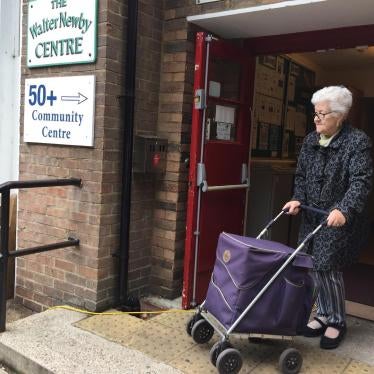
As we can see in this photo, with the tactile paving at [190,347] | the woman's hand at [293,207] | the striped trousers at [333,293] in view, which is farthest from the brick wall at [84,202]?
the striped trousers at [333,293]

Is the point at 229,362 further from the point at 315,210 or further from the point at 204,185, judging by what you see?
the point at 204,185

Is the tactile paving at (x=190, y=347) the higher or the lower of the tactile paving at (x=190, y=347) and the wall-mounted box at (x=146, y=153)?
the lower

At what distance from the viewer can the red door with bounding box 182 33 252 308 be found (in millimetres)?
3508

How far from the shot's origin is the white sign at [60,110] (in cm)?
354

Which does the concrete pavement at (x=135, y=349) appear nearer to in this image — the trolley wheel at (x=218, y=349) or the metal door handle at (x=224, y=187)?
the trolley wheel at (x=218, y=349)

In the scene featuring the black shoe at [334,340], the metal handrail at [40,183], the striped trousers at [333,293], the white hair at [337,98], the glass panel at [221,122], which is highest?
the white hair at [337,98]

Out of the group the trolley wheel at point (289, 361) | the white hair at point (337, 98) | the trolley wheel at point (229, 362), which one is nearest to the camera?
the trolley wheel at point (229, 362)

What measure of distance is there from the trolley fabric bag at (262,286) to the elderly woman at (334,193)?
1.26 ft

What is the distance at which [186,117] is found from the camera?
3814mm

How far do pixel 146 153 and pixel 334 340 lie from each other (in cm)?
191

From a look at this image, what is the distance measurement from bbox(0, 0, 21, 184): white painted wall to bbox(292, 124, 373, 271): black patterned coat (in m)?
3.08

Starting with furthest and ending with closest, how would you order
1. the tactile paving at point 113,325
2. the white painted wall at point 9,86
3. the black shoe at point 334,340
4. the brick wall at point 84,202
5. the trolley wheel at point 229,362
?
the white painted wall at point 9,86, the brick wall at point 84,202, the tactile paving at point 113,325, the black shoe at point 334,340, the trolley wheel at point 229,362

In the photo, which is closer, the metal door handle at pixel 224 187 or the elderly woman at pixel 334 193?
the elderly woman at pixel 334 193

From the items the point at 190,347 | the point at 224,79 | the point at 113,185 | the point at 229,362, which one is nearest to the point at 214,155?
the point at 224,79
